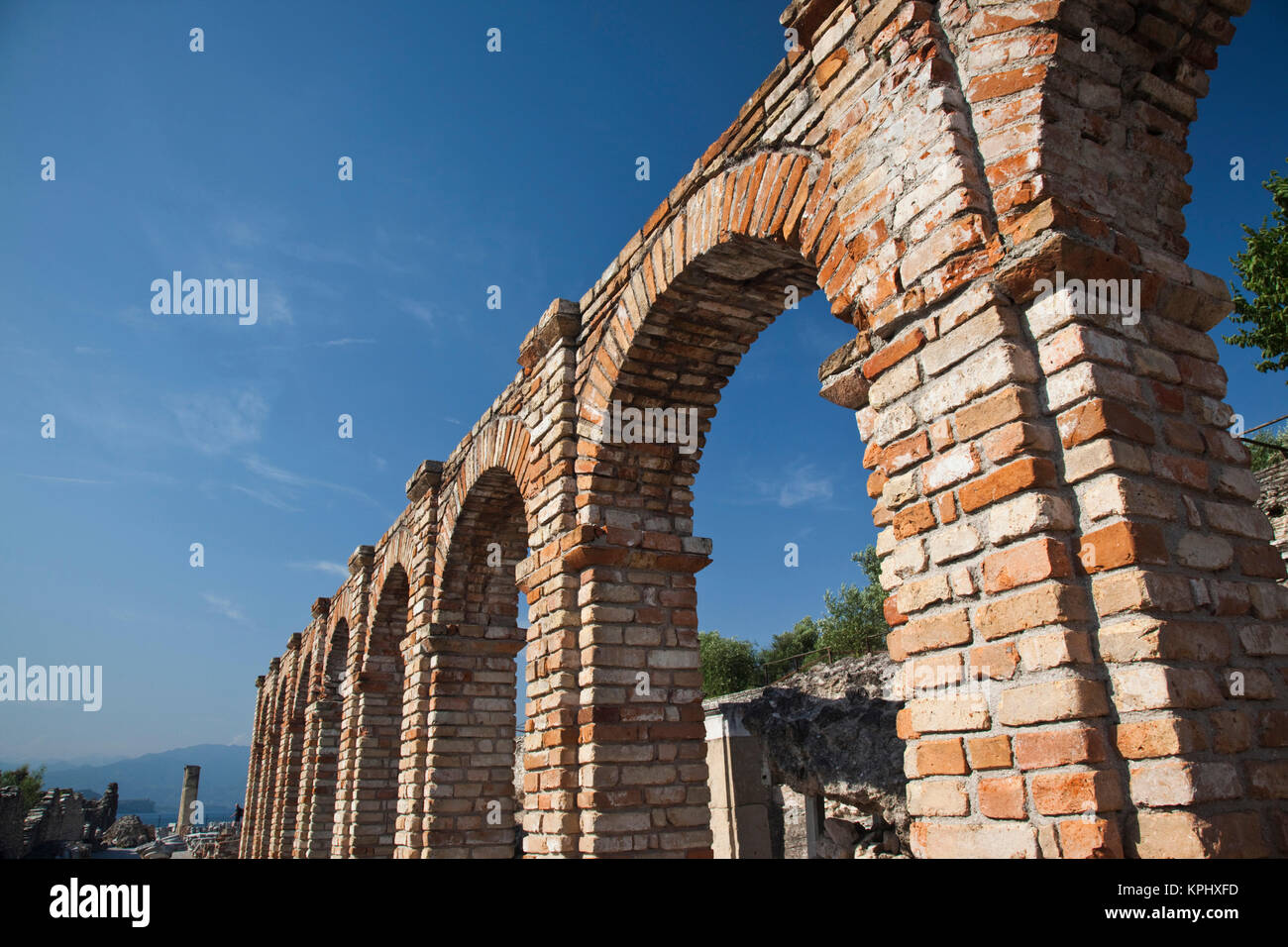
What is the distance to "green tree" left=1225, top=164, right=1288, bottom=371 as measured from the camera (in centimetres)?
1298

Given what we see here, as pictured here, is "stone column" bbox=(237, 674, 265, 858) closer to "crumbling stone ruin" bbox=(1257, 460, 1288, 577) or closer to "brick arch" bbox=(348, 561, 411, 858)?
"brick arch" bbox=(348, 561, 411, 858)

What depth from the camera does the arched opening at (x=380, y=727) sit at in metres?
9.22

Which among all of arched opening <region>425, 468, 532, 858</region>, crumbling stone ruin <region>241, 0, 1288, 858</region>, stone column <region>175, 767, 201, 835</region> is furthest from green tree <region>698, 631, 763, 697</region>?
crumbling stone ruin <region>241, 0, 1288, 858</region>

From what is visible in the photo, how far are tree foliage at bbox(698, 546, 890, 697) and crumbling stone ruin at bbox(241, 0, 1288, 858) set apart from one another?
1147 inches

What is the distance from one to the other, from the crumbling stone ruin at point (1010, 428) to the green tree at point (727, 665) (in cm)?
3259

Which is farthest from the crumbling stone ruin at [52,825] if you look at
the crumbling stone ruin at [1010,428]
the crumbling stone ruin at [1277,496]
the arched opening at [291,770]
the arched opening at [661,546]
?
the crumbling stone ruin at [1277,496]

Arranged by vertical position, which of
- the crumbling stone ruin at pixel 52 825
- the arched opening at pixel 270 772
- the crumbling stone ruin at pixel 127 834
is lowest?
the crumbling stone ruin at pixel 127 834

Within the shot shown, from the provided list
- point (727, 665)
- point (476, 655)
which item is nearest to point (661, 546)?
point (476, 655)

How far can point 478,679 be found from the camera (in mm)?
7305

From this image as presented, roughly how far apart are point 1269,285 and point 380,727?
15.3m

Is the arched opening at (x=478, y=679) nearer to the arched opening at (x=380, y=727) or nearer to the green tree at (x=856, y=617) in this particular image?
the arched opening at (x=380, y=727)

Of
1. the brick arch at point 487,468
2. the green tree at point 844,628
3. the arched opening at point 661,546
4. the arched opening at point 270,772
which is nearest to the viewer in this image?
the arched opening at point 661,546

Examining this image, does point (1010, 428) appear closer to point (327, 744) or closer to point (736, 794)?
point (736, 794)
